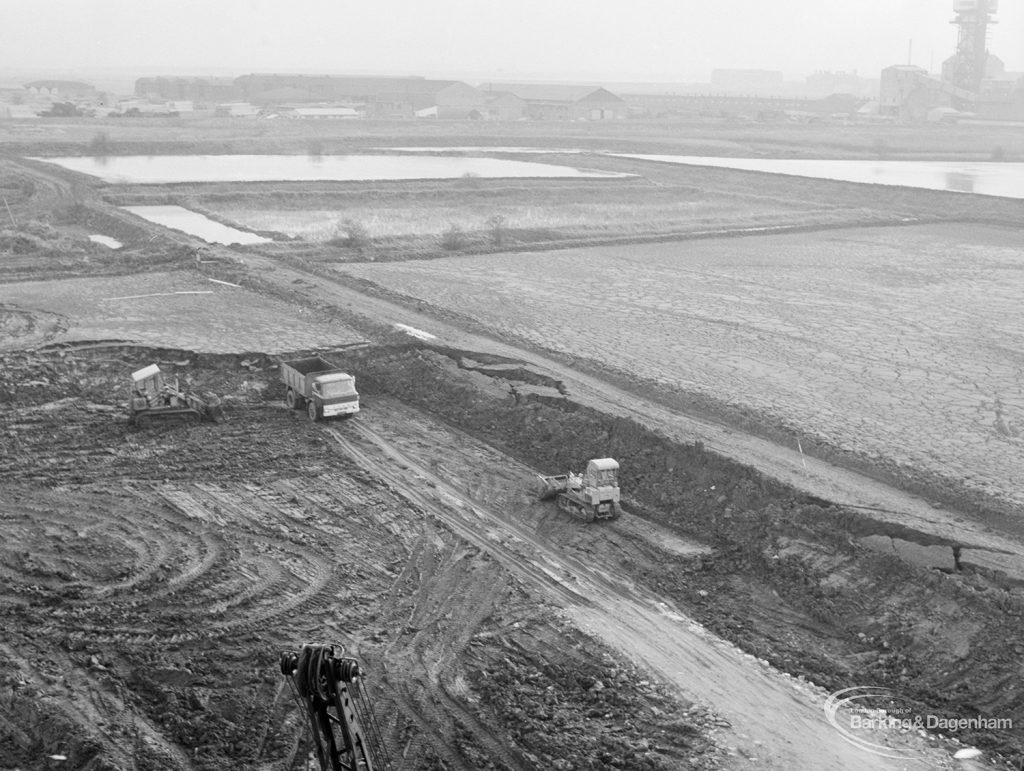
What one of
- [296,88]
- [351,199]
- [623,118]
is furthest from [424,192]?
[296,88]

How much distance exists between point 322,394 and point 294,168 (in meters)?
48.7

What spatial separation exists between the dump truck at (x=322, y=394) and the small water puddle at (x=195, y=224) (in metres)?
18.9

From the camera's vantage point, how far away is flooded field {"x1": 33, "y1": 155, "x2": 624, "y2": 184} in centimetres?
6100

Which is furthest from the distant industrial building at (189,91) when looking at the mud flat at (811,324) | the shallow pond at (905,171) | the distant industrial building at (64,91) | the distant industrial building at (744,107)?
the mud flat at (811,324)

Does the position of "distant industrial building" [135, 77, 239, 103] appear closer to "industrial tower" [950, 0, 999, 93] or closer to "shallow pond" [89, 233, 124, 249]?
"industrial tower" [950, 0, 999, 93]

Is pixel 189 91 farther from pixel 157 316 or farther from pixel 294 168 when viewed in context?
pixel 157 316

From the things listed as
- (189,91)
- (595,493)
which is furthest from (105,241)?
(189,91)

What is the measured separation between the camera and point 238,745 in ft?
40.0

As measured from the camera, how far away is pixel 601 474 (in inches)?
713

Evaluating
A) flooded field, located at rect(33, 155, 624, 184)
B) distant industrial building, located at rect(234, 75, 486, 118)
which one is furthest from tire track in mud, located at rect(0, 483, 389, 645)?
distant industrial building, located at rect(234, 75, 486, 118)

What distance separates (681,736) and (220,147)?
71.7 meters

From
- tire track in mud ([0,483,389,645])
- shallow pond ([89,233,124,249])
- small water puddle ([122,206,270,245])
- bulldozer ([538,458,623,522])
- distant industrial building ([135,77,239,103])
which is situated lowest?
tire track in mud ([0,483,389,645])

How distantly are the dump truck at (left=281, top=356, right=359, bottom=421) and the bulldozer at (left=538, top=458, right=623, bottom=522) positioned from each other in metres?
5.88

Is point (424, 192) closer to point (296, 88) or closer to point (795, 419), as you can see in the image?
point (795, 419)
